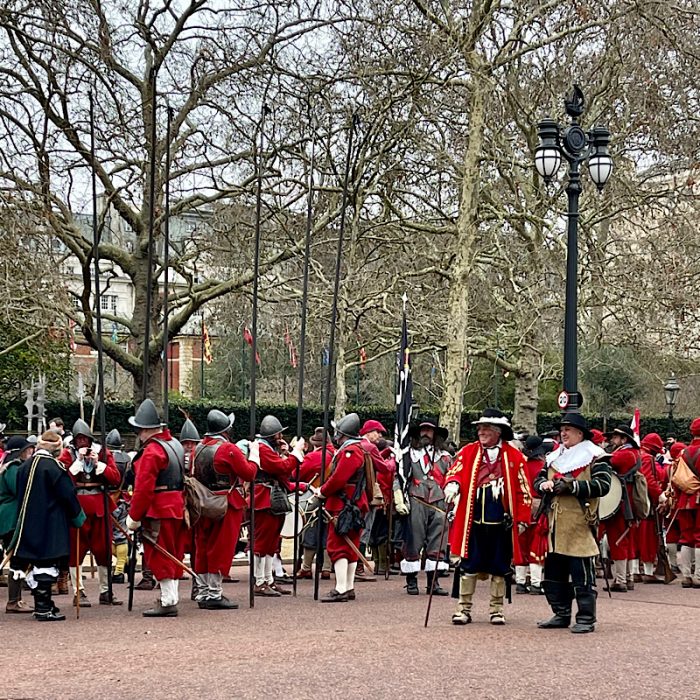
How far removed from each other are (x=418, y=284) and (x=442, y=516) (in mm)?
16081

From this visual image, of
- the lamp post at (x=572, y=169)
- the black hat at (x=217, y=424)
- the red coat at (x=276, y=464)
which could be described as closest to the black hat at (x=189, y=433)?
the black hat at (x=217, y=424)

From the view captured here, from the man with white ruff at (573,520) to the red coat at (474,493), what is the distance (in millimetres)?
199

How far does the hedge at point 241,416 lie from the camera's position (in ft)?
129

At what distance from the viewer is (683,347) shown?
28188 millimetres

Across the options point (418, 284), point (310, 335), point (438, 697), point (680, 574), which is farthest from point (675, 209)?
point (438, 697)

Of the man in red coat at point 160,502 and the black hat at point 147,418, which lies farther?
the black hat at point 147,418

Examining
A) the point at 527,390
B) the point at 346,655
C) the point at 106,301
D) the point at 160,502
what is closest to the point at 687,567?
the point at 160,502

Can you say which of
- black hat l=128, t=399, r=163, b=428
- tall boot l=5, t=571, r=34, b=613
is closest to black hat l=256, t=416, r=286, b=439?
black hat l=128, t=399, r=163, b=428

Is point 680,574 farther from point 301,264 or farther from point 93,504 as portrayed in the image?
point 301,264

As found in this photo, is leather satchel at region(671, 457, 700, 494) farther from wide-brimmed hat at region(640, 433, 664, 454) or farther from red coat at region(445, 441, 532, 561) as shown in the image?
red coat at region(445, 441, 532, 561)

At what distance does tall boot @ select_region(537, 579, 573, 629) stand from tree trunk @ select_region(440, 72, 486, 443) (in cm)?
1068

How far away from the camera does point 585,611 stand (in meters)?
10.5

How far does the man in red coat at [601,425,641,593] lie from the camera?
1462cm

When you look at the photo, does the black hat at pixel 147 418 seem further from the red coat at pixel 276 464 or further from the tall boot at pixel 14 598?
the tall boot at pixel 14 598
